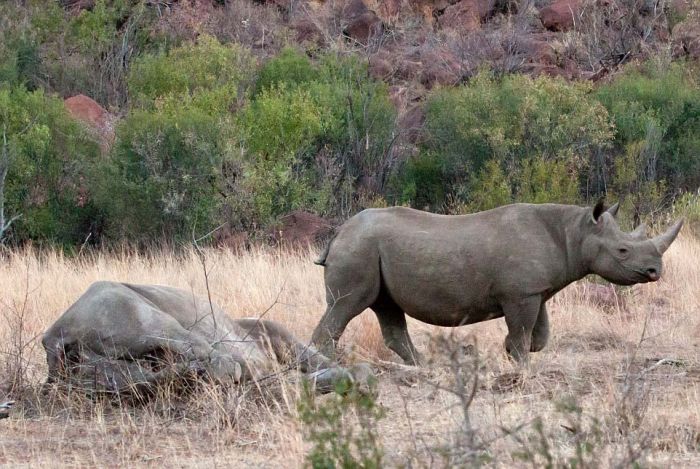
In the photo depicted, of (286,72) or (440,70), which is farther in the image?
(440,70)

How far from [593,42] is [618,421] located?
114ft

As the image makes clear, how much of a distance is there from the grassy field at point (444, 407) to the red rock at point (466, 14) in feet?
104

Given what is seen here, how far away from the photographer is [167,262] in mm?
14719

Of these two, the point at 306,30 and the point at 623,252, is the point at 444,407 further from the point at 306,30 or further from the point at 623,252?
the point at 306,30

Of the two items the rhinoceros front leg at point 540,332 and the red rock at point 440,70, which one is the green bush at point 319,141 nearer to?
the red rock at point 440,70

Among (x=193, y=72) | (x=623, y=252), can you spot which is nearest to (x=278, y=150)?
(x=193, y=72)

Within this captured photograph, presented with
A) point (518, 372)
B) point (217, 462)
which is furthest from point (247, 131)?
point (217, 462)

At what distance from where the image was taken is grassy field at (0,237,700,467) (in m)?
5.73

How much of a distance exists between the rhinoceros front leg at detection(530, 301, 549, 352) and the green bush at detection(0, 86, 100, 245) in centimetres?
1507

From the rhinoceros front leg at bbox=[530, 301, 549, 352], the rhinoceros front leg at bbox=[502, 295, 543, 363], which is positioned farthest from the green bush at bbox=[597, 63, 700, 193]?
the rhinoceros front leg at bbox=[502, 295, 543, 363]

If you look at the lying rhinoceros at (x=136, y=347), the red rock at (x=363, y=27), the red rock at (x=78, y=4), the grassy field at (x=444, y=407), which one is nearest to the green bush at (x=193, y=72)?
the red rock at (x=363, y=27)

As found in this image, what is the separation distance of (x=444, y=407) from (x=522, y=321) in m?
1.52

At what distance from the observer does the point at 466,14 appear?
141 feet

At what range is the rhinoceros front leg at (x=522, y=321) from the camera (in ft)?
28.3
